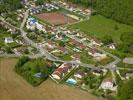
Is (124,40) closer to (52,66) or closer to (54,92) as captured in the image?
Answer: (52,66)

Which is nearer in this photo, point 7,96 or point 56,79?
point 7,96

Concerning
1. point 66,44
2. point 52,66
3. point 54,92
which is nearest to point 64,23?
point 66,44

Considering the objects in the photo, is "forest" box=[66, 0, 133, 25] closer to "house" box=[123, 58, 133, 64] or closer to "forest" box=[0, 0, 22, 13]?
"forest" box=[0, 0, 22, 13]

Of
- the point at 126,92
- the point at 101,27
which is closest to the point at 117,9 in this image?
the point at 101,27

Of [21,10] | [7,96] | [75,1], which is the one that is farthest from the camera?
[75,1]

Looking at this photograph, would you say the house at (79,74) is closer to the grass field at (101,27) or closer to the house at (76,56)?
the house at (76,56)

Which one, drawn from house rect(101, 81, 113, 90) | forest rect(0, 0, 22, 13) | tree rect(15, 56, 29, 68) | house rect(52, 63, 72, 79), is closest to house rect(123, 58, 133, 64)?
house rect(101, 81, 113, 90)
